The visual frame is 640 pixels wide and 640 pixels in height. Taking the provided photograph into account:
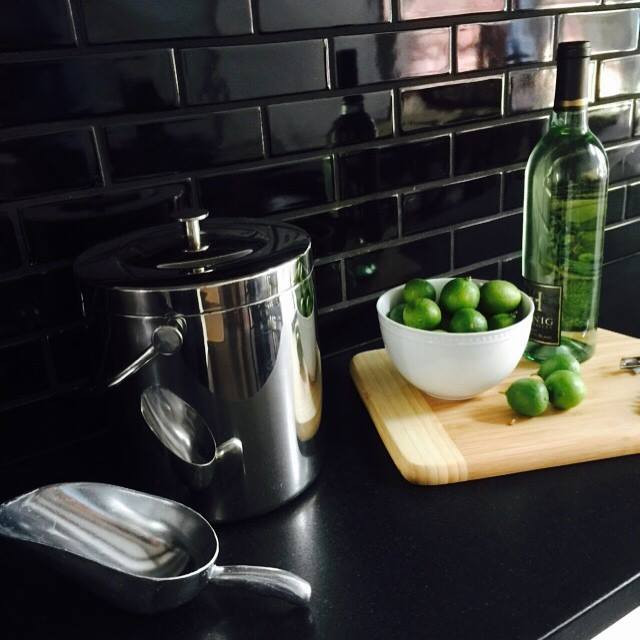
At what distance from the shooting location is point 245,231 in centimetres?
67

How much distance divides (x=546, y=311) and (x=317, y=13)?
0.48 m

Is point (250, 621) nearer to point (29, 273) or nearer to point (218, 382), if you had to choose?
point (218, 382)

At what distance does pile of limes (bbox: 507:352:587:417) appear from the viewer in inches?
30.4

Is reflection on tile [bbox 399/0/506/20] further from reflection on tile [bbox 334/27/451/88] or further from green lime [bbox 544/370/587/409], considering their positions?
green lime [bbox 544/370/587/409]

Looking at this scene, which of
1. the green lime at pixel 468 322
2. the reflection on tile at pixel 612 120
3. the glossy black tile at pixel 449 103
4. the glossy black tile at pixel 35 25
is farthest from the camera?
the reflection on tile at pixel 612 120

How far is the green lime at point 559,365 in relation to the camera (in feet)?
2.73

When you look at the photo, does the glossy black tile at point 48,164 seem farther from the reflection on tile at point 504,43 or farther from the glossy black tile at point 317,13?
the reflection on tile at point 504,43

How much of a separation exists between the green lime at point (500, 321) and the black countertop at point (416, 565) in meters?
0.18

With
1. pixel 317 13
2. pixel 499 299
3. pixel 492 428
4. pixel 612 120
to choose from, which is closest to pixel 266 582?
pixel 492 428

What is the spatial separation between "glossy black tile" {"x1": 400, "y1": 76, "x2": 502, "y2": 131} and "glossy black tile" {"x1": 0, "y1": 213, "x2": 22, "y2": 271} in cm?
55

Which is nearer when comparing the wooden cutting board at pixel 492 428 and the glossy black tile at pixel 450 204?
the wooden cutting board at pixel 492 428

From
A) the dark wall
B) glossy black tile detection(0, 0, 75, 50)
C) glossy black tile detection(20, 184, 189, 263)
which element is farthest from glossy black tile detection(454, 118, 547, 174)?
glossy black tile detection(0, 0, 75, 50)

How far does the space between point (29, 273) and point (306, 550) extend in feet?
1.37

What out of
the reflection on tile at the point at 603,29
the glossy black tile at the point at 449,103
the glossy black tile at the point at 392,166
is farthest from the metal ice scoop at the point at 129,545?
the reflection on tile at the point at 603,29
